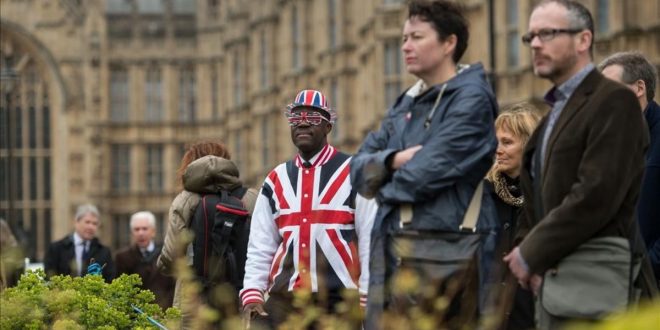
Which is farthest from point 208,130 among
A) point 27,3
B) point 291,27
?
point 291,27

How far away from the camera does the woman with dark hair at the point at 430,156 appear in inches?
336

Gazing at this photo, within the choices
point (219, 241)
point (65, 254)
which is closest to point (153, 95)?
point (65, 254)

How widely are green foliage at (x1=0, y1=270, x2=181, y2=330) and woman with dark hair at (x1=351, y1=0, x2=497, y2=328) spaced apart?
2167mm

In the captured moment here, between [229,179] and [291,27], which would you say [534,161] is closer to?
[229,179]

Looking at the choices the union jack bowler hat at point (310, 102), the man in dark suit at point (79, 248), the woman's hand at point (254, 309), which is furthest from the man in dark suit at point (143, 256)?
the union jack bowler hat at point (310, 102)

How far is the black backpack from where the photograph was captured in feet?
41.6

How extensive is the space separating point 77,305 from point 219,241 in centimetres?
196

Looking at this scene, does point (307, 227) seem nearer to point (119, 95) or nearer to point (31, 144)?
point (31, 144)

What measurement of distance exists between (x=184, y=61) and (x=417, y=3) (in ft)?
193

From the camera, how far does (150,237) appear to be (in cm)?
2042

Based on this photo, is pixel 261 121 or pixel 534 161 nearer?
pixel 534 161

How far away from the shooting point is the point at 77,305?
431 inches

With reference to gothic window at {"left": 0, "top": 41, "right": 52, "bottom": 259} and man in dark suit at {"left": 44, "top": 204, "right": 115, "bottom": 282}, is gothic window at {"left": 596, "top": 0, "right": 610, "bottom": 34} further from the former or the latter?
gothic window at {"left": 0, "top": 41, "right": 52, "bottom": 259}

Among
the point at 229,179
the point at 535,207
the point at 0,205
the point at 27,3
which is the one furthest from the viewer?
the point at 27,3
